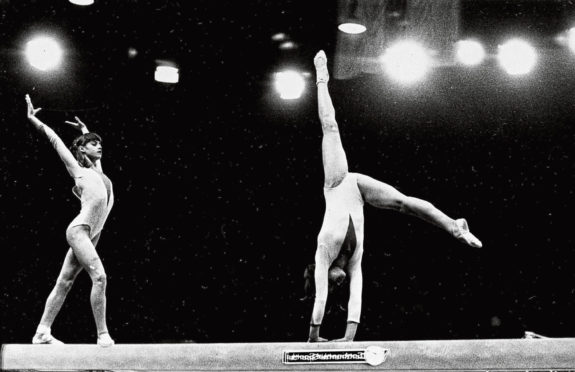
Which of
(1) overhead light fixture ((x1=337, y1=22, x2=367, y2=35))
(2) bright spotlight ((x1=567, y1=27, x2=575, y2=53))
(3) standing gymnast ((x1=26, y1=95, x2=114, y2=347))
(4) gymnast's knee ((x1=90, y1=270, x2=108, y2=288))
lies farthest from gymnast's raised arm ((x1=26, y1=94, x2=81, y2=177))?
(2) bright spotlight ((x1=567, y1=27, x2=575, y2=53))

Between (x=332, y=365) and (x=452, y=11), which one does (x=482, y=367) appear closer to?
(x=332, y=365)

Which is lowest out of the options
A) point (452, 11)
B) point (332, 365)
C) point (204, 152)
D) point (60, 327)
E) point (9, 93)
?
point (60, 327)

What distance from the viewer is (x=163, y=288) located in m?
8.27

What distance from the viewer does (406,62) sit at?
7645 mm

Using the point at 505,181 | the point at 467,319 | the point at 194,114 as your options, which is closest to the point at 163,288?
the point at 194,114

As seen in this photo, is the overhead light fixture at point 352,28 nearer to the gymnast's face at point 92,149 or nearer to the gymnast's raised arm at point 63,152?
the gymnast's face at point 92,149

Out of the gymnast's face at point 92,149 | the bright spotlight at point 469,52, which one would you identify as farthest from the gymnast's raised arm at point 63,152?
the bright spotlight at point 469,52

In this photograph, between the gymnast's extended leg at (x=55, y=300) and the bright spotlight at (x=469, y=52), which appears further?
the bright spotlight at (x=469, y=52)

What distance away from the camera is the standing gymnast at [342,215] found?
17.1 feet

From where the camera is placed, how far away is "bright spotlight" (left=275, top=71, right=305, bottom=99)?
26.1ft

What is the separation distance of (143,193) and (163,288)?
3.09ft

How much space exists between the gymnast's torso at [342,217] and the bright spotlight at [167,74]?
113 inches

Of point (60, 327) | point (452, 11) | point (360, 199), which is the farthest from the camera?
point (60, 327)

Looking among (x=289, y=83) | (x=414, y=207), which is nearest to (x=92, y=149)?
(x=414, y=207)
